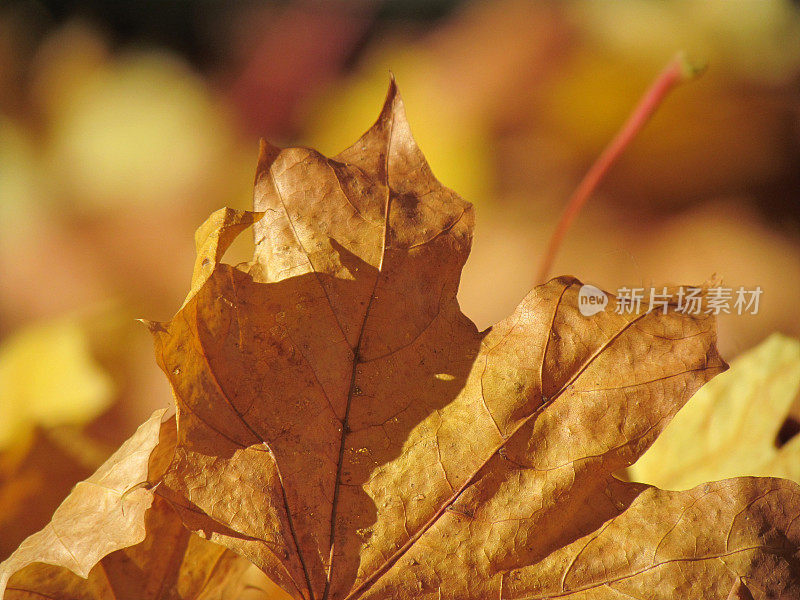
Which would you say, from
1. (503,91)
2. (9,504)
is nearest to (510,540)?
(9,504)

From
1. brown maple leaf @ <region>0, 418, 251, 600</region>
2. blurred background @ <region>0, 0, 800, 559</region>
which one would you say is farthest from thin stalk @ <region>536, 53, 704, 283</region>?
brown maple leaf @ <region>0, 418, 251, 600</region>

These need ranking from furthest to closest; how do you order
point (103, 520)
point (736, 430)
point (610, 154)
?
point (610, 154) < point (736, 430) < point (103, 520)

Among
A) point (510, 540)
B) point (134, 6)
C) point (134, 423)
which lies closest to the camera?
point (510, 540)

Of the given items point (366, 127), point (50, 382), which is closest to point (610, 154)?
point (366, 127)

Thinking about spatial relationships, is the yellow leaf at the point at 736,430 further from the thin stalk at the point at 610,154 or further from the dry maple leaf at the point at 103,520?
the dry maple leaf at the point at 103,520

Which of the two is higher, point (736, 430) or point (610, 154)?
point (610, 154)

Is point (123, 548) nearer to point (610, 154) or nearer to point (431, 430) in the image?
point (431, 430)

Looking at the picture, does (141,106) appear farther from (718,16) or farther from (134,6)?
(718,16)
